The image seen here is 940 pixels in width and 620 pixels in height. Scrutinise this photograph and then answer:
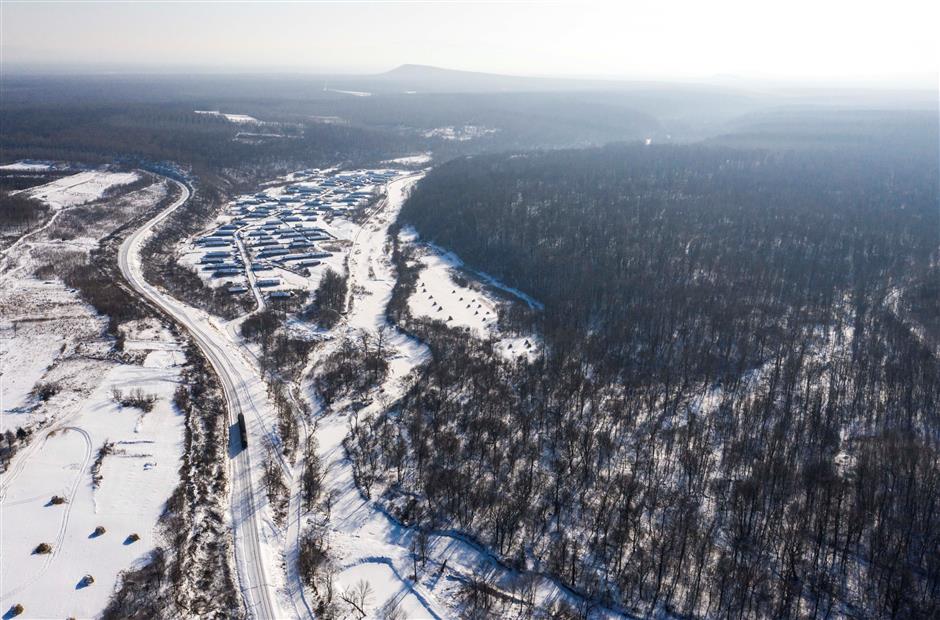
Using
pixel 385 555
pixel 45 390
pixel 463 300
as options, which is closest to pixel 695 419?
pixel 385 555

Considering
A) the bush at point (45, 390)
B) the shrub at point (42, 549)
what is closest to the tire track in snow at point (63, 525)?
the shrub at point (42, 549)

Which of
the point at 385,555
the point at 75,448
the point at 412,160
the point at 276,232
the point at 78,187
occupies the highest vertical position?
the point at 78,187

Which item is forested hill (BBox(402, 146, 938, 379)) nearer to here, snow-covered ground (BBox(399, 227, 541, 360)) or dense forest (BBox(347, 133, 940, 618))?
dense forest (BBox(347, 133, 940, 618))

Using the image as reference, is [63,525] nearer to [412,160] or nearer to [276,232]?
[276,232]

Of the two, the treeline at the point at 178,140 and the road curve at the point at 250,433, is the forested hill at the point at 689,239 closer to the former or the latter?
the road curve at the point at 250,433

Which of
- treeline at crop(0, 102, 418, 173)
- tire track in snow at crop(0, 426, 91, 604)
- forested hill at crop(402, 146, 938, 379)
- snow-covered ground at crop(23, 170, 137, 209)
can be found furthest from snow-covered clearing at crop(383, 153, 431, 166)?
tire track in snow at crop(0, 426, 91, 604)
